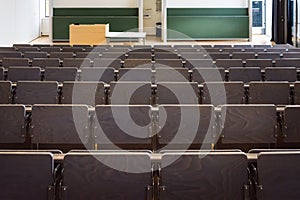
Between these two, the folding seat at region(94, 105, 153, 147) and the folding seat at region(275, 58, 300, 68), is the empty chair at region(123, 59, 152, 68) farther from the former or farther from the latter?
the folding seat at region(94, 105, 153, 147)

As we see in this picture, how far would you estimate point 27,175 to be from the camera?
2.62 metres

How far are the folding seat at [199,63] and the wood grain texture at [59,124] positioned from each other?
3.47 m

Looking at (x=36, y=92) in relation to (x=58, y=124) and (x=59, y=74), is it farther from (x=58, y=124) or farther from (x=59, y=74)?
(x=58, y=124)

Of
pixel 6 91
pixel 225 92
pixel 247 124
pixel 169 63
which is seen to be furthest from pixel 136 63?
pixel 247 124

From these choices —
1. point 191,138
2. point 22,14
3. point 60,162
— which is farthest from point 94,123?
point 22,14

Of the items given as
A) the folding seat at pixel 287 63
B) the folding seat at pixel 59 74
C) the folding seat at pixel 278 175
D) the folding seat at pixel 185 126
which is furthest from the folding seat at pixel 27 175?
the folding seat at pixel 287 63

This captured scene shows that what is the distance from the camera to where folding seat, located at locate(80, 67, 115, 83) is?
6.24 metres

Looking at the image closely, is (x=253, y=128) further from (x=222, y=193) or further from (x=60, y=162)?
(x=60, y=162)

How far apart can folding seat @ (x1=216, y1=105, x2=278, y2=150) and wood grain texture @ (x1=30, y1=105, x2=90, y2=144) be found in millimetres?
1205

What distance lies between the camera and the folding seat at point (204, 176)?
2625 mm

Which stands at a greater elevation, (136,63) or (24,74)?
(136,63)

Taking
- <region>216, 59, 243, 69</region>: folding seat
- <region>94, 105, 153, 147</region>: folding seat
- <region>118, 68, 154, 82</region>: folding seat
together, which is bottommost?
<region>94, 105, 153, 147</region>: folding seat

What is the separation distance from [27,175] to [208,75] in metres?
4.03

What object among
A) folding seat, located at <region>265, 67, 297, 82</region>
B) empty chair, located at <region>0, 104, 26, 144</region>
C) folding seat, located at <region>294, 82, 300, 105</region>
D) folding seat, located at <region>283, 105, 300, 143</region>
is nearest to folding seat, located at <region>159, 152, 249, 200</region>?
folding seat, located at <region>283, 105, 300, 143</region>
